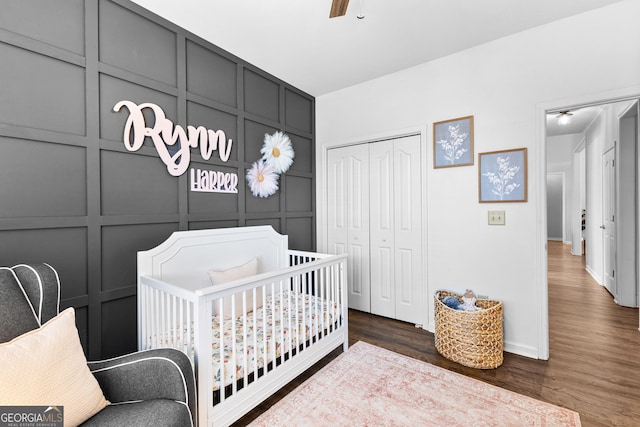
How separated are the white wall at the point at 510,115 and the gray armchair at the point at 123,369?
7.31 ft

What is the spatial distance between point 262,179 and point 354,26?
1.46m

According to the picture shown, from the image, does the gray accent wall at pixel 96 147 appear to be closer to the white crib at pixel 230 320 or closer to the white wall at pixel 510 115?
the white crib at pixel 230 320

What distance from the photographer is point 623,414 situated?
5.14 feet

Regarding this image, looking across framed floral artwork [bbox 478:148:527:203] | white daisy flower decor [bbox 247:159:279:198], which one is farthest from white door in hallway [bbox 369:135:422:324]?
white daisy flower decor [bbox 247:159:279:198]

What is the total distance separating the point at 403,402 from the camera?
170 centimetres

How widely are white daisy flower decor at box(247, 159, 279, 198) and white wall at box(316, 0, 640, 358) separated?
1.34 metres

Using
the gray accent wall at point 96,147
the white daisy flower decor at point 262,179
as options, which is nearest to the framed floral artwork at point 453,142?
the white daisy flower decor at point 262,179

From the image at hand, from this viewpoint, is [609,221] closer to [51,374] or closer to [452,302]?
[452,302]

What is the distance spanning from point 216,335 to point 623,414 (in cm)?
231

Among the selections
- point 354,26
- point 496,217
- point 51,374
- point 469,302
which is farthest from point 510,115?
point 51,374

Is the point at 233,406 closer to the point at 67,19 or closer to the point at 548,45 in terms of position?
the point at 67,19

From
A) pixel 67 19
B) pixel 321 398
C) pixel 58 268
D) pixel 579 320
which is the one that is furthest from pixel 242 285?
pixel 579 320

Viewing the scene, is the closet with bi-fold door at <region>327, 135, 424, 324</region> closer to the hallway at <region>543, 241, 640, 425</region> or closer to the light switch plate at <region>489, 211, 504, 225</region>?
the light switch plate at <region>489, 211, 504, 225</region>

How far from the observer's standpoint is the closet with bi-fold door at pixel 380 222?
9.33 ft
